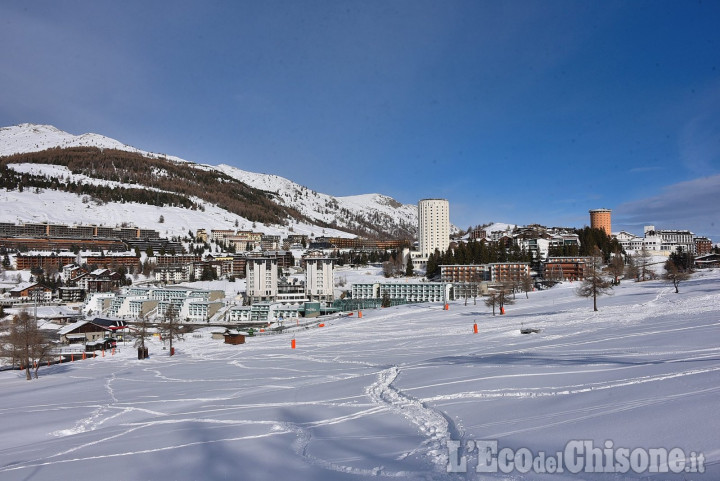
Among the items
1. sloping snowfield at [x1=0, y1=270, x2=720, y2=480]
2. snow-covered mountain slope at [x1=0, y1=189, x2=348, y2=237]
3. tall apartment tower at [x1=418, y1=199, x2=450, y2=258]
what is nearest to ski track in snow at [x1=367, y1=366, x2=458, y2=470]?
sloping snowfield at [x1=0, y1=270, x2=720, y2=480]

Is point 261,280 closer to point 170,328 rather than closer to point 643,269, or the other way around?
point 170,328

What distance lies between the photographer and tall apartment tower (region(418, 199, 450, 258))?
11169 cm

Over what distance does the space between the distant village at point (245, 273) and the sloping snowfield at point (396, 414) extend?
77.1 ft

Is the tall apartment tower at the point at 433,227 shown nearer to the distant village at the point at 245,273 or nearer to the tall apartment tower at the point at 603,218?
the distant village at the point at 245,273

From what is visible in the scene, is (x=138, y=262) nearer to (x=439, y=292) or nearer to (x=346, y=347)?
(x=439, y=292)

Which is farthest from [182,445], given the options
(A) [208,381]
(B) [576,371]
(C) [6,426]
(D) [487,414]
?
(A) [208,381]

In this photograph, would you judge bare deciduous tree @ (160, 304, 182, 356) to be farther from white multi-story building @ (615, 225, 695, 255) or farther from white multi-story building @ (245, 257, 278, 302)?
white multi-story building @ (615, 225, 695, 255)

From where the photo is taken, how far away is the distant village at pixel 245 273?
57344 mm

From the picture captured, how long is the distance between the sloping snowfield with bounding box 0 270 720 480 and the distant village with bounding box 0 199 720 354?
23498 mm

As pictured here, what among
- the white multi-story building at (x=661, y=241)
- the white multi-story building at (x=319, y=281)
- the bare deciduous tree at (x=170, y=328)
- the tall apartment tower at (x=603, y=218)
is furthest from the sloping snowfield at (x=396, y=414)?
the tall apartment tower at (x=603, y=218)

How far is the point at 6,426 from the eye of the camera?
9281 mm

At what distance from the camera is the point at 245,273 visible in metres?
86.4

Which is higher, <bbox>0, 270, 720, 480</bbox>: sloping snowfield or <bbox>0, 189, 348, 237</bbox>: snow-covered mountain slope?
<bbox>0, 189, 348, 237</bbox>: snow-covered mountain slope

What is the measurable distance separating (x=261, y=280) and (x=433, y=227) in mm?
57999
